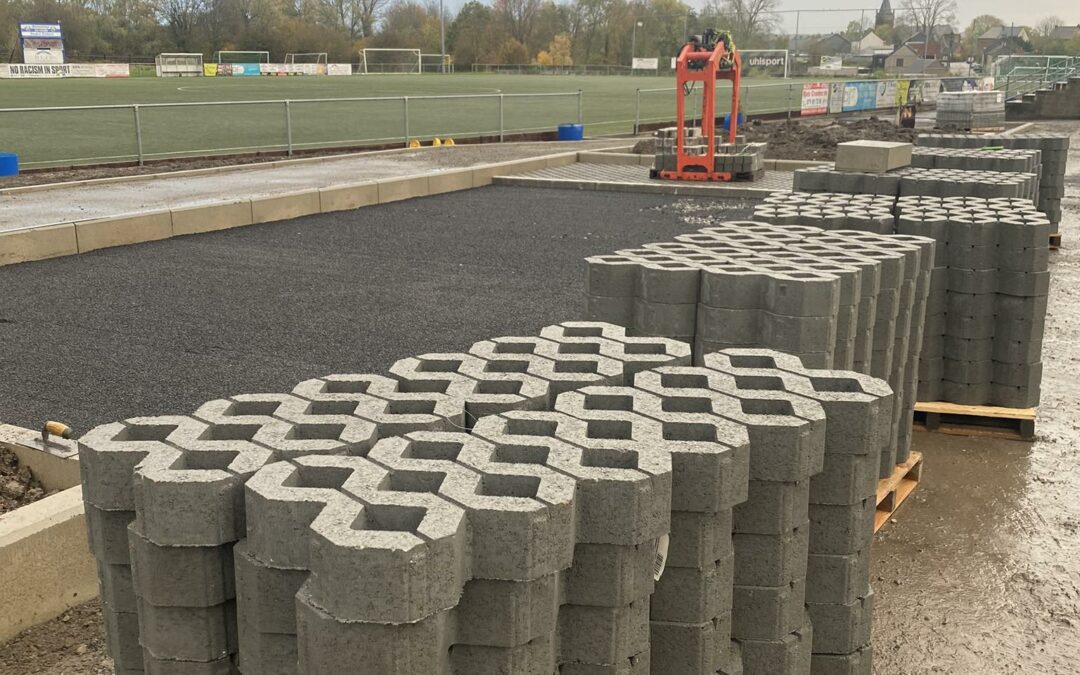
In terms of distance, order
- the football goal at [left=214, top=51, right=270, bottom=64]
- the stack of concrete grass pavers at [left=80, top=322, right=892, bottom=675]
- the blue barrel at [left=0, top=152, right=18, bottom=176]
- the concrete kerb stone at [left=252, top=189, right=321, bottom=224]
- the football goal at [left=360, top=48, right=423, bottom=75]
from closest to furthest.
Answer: the stack of concrete grass pavers at [left=80, top=322, right=892, bottom=675] → the concrete kerb stone at [left=252, top=189, right=321, bottom=224] → the blue barrel at [left=0, top=152, right=18, bottom=176] → the football goal at [left=214, top=51, right=270, bottom=64] → the football goal at [left=360, top=48, right=423, bottom=75]

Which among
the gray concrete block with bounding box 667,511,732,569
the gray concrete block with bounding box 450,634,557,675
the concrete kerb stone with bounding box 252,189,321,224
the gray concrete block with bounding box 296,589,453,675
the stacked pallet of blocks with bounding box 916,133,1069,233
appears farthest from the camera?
the concrete kerb stone with bounding box 252,189,321,224

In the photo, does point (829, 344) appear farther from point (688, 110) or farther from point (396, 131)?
point (688, 110)

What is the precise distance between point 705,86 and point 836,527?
19648mm

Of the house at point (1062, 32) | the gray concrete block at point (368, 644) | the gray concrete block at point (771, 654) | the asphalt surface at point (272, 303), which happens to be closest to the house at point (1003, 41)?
the house at point (1062, 32)

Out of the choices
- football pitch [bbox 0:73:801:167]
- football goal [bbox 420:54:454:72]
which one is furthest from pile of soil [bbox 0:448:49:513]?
football goal [bbox 420:54:454:72]

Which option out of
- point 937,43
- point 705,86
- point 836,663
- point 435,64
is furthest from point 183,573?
point 937,43

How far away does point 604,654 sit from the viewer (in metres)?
3.10

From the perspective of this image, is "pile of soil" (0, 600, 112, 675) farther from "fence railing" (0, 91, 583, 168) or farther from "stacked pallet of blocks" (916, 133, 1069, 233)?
"fence railing" (0, 91, 583, 168)

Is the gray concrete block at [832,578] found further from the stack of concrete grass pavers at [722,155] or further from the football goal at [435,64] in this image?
the football goal at [435,64]

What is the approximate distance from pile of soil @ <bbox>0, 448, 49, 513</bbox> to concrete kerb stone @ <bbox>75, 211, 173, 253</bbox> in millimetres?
8400

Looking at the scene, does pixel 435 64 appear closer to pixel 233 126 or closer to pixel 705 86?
pixel 233 126

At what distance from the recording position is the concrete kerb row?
1294 centimetres

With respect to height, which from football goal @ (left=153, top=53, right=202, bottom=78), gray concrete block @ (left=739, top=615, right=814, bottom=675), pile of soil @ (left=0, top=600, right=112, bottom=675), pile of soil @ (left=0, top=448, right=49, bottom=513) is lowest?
pile of soil @ (left=0, top=600, right=112, bottom=675)

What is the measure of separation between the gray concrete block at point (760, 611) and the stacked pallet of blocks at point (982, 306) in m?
4.56
